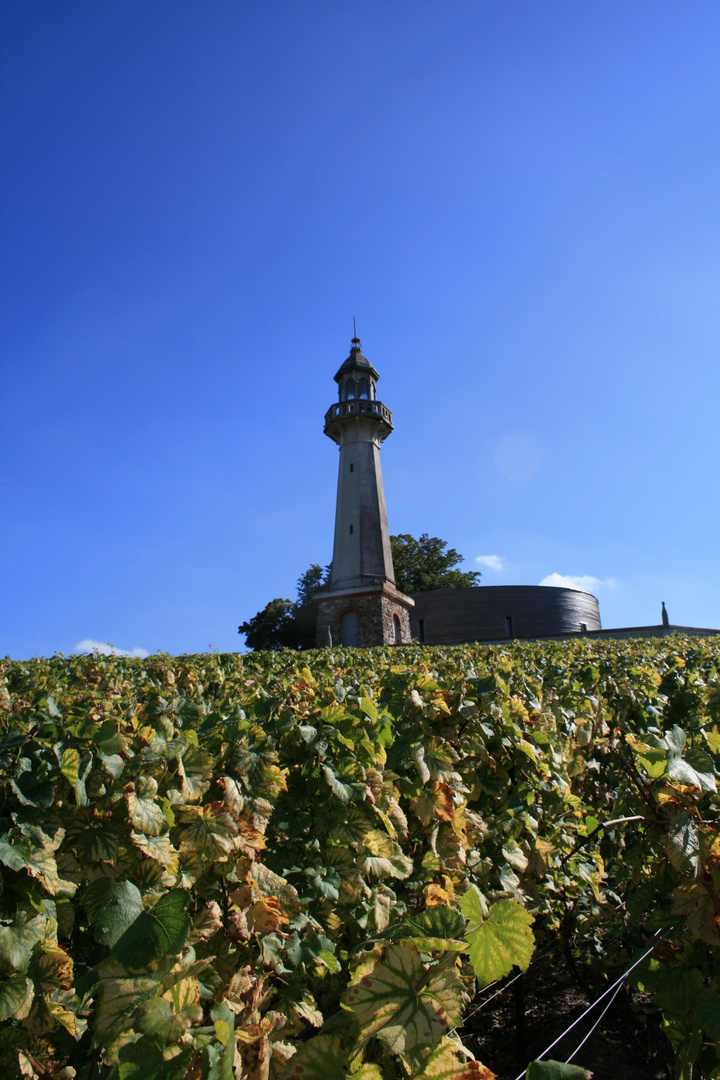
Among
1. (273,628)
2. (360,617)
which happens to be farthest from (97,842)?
(273,628)

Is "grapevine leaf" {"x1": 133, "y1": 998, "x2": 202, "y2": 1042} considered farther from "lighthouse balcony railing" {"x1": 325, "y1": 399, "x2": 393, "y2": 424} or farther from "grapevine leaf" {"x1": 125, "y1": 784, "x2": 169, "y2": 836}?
"lighthouse balcony railing" {"x1": 325, "y1": 399, "x2": 393, "y2": 424}

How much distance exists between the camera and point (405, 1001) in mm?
1115

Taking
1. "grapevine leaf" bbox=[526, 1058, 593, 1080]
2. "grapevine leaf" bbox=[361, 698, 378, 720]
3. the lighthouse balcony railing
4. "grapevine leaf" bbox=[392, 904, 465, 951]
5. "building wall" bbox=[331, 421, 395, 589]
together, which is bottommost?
"grapevine leaf" bbox=[526, 1058, 593, 1080]

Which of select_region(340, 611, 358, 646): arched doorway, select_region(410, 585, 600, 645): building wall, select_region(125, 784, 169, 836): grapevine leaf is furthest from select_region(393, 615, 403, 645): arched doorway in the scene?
select_region(125, 784, 169, 836): grapevine leaf

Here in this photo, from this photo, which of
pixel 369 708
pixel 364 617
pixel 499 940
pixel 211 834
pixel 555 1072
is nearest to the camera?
pixel 555 1072

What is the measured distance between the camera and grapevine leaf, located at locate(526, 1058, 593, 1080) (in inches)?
40.6

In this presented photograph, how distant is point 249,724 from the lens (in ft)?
8.45

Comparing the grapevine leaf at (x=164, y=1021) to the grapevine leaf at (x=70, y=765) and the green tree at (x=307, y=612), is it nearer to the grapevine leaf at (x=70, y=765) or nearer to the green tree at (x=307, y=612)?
the grapevine leaf at (x=70, y=765)

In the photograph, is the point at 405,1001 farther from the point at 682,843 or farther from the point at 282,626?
the point at 282,626

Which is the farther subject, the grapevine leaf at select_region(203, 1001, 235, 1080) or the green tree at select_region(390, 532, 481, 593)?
the green tree at select_region(390, 532, 481, 593)

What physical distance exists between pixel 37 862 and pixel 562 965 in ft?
12.6

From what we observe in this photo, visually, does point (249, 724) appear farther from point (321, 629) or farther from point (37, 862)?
point (321, 629)

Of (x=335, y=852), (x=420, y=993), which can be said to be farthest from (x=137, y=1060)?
(x=335, y=852)

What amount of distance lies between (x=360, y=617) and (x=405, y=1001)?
28.0m
